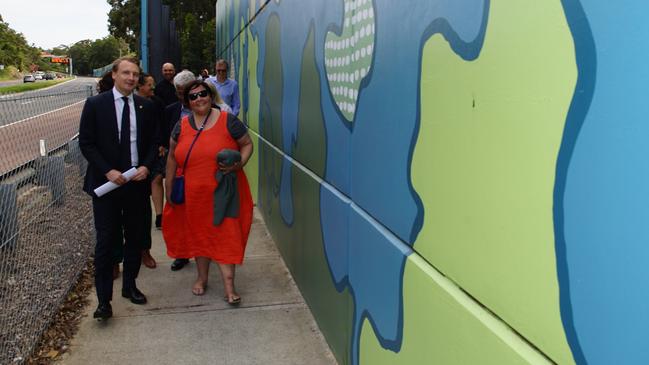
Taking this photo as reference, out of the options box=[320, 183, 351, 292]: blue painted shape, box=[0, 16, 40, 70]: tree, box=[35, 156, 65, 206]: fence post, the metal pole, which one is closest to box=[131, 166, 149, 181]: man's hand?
box=[320, 183, 351, 292]: blue painted shape

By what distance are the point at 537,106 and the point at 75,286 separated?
4.45 meters

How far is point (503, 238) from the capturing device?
157 centimetres

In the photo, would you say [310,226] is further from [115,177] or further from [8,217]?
[8,217]

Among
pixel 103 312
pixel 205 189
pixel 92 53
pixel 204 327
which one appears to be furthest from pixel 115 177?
pixel 92 53

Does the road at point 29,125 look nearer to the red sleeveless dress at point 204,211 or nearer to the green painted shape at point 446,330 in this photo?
the red sleeveless dress at point 204,211

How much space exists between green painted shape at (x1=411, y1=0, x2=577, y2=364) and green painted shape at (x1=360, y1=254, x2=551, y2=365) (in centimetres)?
4

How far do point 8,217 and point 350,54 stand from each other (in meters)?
2.64

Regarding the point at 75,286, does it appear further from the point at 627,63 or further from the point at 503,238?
the point at 627,63

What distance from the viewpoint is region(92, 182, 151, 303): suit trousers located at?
13.2 ft

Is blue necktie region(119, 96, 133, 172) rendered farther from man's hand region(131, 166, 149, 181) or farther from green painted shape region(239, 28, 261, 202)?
green painted shape region(239, 28, 261, 202)

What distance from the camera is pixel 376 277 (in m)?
2.72

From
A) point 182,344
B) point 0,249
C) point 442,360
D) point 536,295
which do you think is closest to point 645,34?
point 536,295

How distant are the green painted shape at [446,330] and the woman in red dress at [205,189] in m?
2.10

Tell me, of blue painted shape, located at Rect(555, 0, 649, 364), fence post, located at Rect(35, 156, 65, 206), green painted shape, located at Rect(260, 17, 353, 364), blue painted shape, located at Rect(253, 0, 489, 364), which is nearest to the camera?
blue painted shape, located at Rect(555, 0, 649, 364)
